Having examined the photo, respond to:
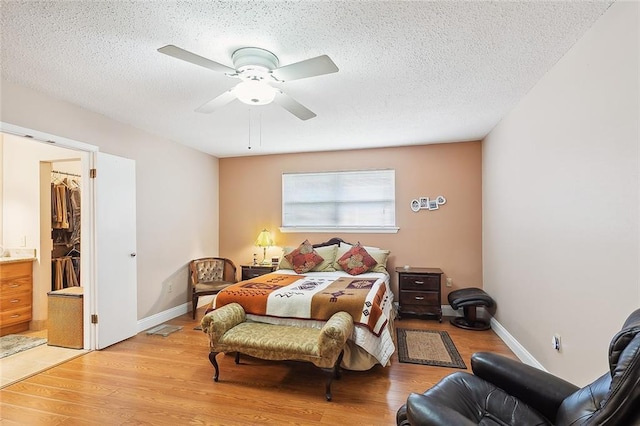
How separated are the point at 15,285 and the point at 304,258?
361 cm

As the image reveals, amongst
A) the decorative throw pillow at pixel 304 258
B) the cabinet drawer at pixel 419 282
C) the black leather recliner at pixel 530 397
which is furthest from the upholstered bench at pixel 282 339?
the cabinet drawer at pixel 419 282

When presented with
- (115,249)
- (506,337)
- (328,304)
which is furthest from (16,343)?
(506,337)

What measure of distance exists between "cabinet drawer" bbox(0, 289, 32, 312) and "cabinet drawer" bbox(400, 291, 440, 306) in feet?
16.1

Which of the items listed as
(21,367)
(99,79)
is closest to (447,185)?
(99,79)

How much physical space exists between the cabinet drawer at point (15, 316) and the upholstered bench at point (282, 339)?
297 cm

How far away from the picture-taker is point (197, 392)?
250 centimetres

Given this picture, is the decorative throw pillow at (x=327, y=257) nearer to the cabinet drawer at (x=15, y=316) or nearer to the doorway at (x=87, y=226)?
the doorway at (x=87, y=226)

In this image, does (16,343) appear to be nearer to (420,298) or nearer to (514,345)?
(420,298)

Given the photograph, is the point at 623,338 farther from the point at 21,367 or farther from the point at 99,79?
the point at 21,367

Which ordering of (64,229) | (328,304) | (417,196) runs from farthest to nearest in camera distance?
(417,196), (64,229), (328,304)

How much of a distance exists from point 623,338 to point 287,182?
4631 mm

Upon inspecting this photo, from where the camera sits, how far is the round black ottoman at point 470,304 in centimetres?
394

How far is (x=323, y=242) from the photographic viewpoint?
508 cm

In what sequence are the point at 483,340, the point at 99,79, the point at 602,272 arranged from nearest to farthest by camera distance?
the point at 602,272, the point at 99,79, the point at 483,340
